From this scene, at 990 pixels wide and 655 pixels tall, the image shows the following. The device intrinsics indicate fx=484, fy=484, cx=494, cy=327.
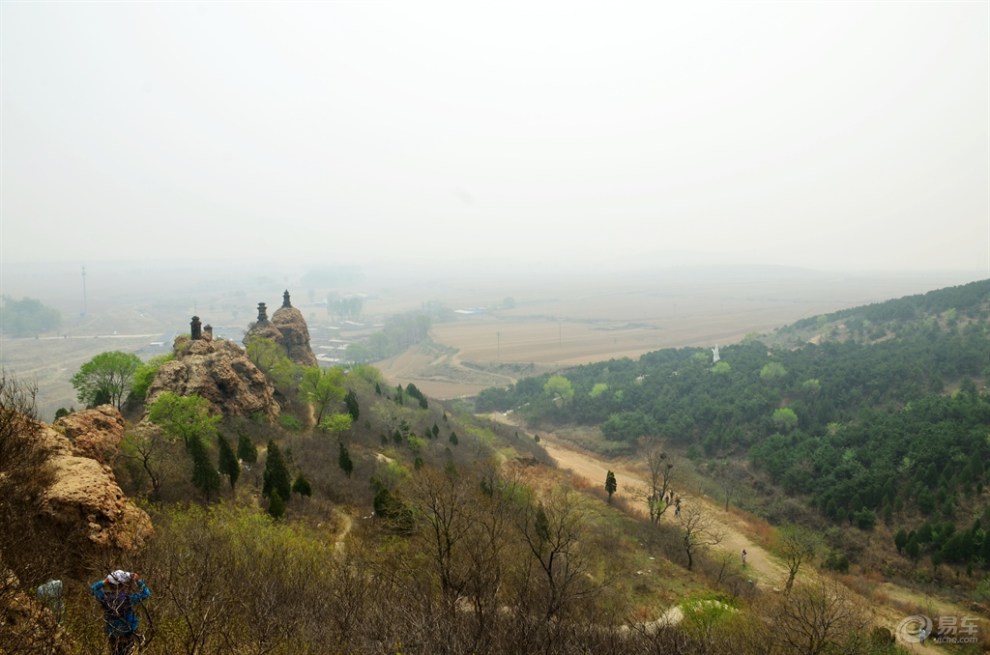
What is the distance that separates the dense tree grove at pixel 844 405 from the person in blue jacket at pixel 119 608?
44451mm

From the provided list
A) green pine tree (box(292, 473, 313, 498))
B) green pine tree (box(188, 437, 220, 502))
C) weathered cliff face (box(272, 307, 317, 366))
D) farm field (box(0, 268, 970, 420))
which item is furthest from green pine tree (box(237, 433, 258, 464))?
farm field (box(0, 268, 970, 420))

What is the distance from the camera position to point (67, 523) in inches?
568

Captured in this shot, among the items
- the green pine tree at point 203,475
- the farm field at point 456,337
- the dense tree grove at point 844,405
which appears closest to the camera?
the green pine tree at point 203,475

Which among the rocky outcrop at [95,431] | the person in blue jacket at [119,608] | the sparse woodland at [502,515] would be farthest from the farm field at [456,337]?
the person in blue jacket at [119,608]

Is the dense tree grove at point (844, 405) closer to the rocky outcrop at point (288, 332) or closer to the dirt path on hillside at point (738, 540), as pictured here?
the dirt path on hillside at point (738, 540)

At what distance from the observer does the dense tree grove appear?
4012 centimetres

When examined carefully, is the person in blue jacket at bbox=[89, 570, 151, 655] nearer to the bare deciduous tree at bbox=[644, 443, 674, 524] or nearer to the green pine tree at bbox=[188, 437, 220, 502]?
the green pine tree at bbox=[188, 437, 220, 502]

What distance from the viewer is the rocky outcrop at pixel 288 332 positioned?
55.0 m

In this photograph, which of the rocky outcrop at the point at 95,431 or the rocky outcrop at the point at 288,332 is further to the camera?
the rocky outcrop at the point at 288,332

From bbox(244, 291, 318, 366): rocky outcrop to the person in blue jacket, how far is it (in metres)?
48.3

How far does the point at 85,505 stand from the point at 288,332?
145ft

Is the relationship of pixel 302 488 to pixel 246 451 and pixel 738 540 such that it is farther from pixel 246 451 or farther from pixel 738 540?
pixel 738 540

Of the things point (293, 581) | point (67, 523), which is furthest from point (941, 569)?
point (67, 523)

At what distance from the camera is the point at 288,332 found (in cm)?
5719
